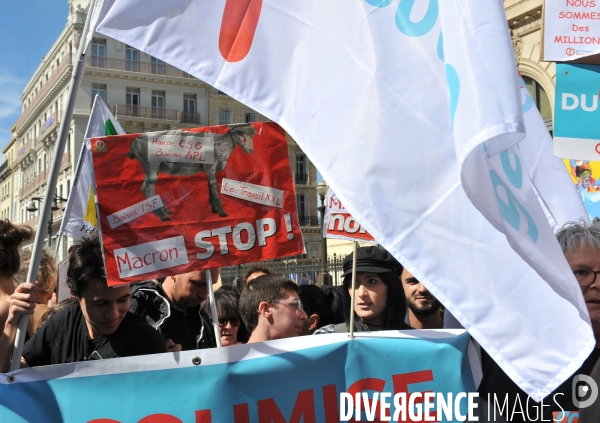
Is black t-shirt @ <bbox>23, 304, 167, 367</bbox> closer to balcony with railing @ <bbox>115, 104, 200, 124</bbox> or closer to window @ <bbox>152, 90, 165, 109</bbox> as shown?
balcony with railing @ <bbox>115, 104, 200, 124</bbox>

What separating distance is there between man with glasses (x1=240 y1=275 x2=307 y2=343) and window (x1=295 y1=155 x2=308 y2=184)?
157ft

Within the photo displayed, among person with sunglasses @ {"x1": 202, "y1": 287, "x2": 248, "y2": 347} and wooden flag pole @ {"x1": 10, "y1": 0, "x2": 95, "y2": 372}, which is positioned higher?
wooden flag pole @ {"x1": 10, "y1": 0, "x2": 95, "y2": 372}

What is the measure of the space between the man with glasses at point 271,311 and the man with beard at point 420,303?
34.1 inches

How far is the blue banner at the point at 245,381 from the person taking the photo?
106 inches

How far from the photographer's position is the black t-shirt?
311cm

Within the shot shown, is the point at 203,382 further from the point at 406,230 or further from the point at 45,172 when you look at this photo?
the point at 45,172

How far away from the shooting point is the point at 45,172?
170ft

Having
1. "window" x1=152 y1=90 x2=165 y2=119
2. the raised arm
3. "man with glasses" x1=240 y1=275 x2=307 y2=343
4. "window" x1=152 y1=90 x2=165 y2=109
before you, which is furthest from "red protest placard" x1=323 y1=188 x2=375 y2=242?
"window" x1=152 y1=90 x2=165 y2=109

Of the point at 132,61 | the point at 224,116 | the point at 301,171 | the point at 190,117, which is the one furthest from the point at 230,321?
the point at 301,171

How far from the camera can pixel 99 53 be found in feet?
155

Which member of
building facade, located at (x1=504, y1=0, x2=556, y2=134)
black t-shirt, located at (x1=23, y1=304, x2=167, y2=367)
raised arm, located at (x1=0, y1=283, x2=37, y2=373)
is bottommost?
black t-shirt, located at (x1=23, y1=304, x2=167, y2=367)

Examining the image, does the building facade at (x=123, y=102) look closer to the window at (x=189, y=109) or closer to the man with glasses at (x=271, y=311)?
the window at (x=189, y=109)

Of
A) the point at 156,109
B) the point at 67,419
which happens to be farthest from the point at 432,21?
the point at 156,109

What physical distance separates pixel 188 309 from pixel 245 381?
4.41 feet
